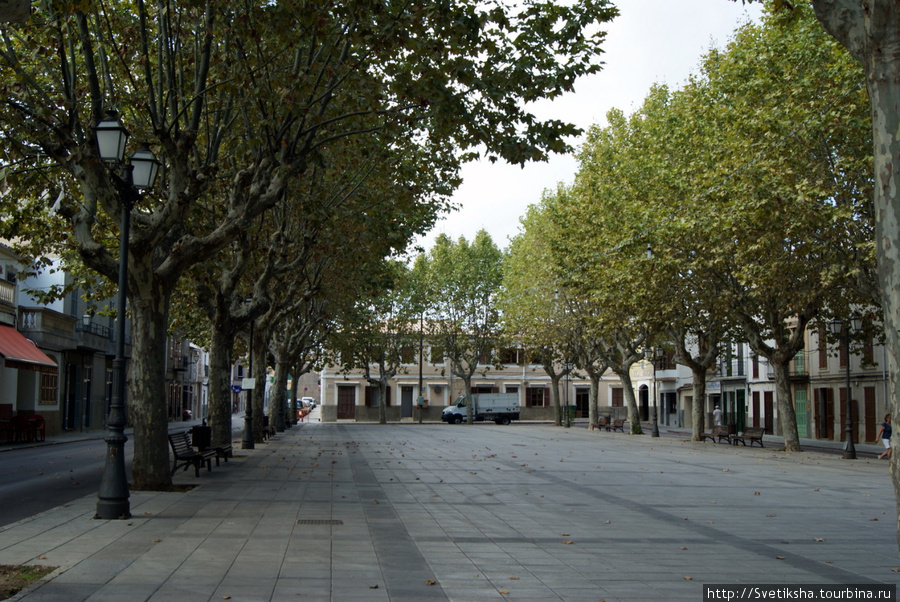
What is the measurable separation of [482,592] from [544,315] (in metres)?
39.6

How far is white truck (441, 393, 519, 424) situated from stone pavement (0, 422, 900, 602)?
45.1 meters

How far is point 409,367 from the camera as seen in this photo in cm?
7831

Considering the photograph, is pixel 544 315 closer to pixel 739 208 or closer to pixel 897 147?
pixel 739 208

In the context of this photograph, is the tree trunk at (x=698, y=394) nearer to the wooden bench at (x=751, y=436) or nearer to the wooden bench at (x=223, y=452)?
the wooden bench at (x=751, y=436)

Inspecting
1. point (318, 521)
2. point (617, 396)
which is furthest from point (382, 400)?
point (318, 521)

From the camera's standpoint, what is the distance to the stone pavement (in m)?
7.20

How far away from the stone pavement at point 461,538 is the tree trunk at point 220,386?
12.9 ft

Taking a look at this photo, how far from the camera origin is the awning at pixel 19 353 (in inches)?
1155

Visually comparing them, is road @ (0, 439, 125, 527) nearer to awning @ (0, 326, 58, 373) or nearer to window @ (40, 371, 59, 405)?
awning @ (0, 326, 58, 373)

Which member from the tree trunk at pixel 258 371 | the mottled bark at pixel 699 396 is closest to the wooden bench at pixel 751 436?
the mottled bark at pixel 699 396

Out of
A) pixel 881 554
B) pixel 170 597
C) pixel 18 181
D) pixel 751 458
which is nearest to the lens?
pixel 170 597

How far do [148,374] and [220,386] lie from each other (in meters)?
9.02

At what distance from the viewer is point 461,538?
980cm

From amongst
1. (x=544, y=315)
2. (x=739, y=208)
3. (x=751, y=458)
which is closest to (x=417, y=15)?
(x=739, y=208)
